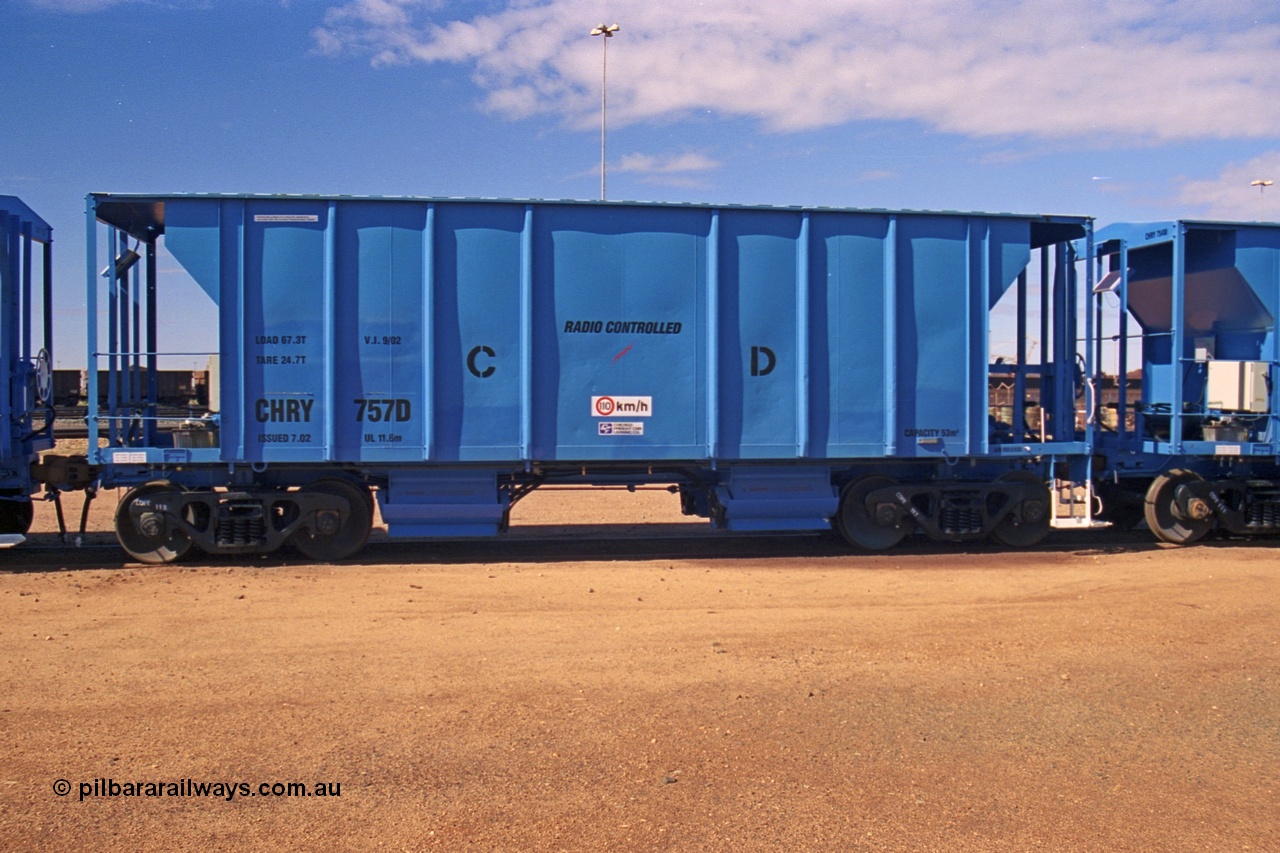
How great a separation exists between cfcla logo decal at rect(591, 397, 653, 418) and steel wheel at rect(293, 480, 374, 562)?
8.75 ft

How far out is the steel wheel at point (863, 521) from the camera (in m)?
10.8

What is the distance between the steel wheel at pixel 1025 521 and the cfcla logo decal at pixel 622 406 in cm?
421

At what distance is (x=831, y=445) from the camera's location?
411 inches

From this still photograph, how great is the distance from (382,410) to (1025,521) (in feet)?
24.1

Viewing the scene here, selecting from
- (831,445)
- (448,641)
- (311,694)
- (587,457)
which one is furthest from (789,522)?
(311,694)

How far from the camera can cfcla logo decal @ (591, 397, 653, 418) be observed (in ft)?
33.2

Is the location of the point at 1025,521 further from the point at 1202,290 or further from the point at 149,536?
the point at 149,536

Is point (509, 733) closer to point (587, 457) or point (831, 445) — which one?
point (587, 457)

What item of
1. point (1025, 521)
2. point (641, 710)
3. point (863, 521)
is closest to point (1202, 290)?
point (1025, 521)

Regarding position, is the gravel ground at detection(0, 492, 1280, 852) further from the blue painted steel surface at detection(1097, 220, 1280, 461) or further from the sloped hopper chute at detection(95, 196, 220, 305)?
the sloped hopper chute at detection(95, 196, 220, 305)

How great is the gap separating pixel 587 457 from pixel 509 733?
5270 mm

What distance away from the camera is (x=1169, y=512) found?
36.9ft

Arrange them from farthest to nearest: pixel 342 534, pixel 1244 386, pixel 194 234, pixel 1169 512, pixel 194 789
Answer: pixel 1169 512 < pixel 1244 386 < pixel 342 534 < pixel 194 234 < pixel 194 789

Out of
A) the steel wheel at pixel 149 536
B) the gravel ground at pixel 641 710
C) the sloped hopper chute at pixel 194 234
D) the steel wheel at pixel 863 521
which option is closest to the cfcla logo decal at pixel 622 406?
the gravel ground at pixel 641 710
